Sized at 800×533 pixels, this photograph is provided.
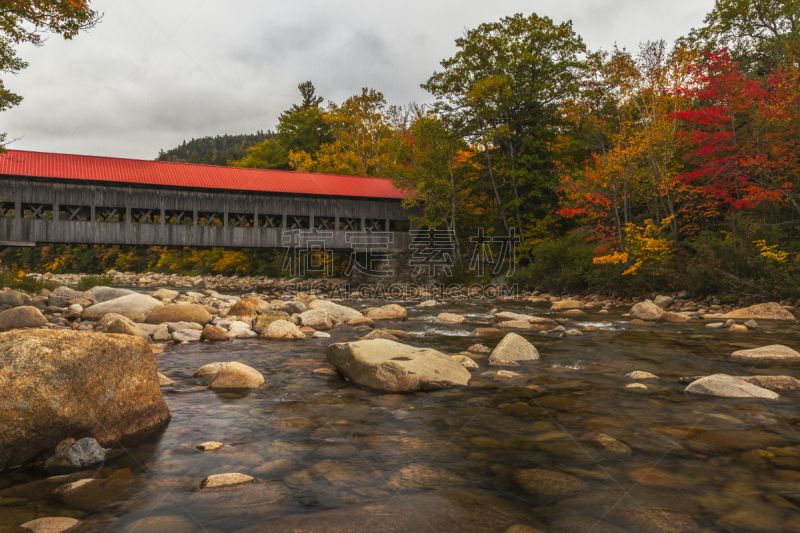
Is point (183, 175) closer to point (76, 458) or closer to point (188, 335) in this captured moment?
point (188, 335)

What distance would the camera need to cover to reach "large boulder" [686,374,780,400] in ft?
13.9

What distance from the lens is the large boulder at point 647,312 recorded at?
10.1m

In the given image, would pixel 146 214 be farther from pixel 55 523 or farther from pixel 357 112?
pixel 55 523

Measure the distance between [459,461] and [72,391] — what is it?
8.66 ft

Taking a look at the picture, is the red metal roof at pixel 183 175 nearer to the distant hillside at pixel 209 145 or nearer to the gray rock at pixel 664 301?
the gray rock at pixel 664 301

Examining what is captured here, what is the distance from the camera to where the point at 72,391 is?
300cm

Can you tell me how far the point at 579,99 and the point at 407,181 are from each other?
8.74 metres

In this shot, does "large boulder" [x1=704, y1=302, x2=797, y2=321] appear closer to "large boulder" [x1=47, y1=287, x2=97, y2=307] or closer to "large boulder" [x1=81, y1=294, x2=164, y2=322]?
"large boulder" [x1=81, y1=294, x2=164, y2=322]

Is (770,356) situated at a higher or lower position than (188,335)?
higher

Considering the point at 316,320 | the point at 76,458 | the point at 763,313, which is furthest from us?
the point at 763,313

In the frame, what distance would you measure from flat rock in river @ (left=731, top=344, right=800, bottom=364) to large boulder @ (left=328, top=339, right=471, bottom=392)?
387cm

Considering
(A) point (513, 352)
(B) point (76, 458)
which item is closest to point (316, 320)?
(A) point (513, 352)

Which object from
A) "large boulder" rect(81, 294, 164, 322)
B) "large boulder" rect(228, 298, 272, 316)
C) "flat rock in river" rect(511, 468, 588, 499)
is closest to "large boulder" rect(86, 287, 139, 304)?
"large boulder" rect(81, 294, 164, 322)

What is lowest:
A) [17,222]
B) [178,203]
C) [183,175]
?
[17,222]
